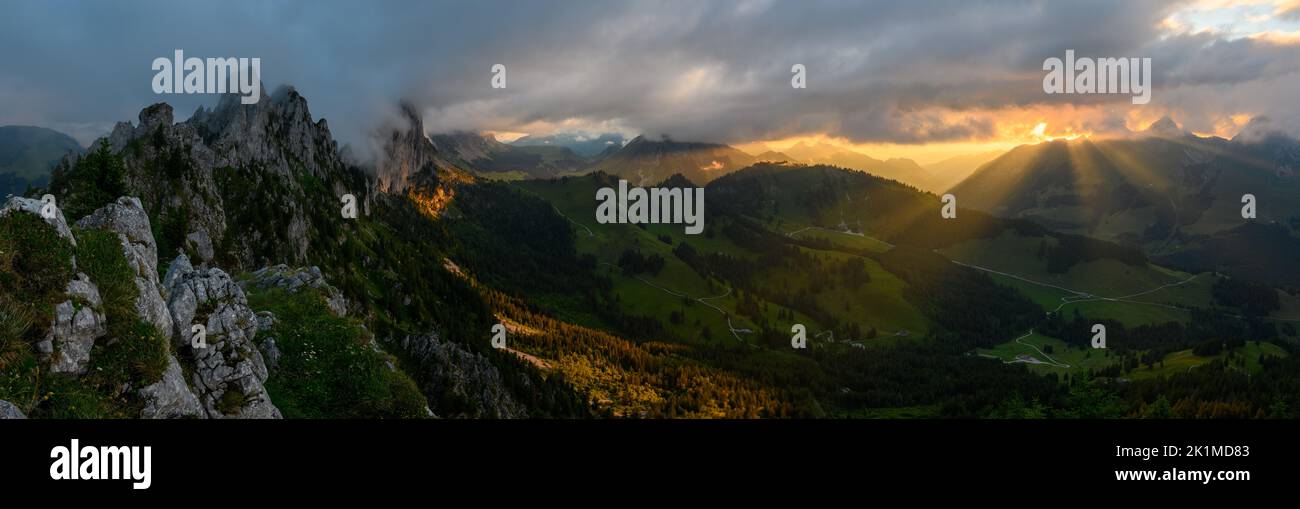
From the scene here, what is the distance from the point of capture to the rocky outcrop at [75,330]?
58.3ft

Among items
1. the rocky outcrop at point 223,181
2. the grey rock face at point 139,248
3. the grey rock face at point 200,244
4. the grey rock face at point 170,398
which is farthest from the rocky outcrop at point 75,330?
the grey rock face at point 200,244

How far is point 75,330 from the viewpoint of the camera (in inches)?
732

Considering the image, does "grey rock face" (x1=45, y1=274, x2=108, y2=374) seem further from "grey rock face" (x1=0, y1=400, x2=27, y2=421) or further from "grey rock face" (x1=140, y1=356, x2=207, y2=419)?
"grey rock face" (x1=0, y1=400, x2=27, y2=421)

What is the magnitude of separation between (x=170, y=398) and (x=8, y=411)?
5.06 metres

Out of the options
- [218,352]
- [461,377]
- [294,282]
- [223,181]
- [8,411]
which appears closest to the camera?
[8,411]

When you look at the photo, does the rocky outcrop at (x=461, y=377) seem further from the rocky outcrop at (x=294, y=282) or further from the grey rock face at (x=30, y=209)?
the grey rock face at (x=30, y=209)

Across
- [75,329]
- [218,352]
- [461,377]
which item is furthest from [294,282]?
[461,377]

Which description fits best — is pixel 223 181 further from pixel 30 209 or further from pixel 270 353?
pixel 30 209

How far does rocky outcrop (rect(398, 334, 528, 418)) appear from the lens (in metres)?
75.7

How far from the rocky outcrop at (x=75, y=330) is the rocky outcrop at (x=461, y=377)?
49.8 m

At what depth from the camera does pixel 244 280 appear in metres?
48.9
